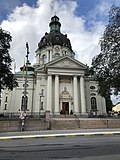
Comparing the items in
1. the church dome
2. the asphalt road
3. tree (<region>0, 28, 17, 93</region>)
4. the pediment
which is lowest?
the asphalt road

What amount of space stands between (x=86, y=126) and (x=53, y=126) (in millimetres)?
4764

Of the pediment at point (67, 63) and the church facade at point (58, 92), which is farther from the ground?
the pediment at point (67, 63)

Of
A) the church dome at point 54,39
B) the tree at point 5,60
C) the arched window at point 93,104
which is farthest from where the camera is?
the church dome at point 54,39

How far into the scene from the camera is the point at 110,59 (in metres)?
32.2

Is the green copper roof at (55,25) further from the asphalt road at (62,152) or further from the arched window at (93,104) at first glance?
the asphalt road at (62,152)

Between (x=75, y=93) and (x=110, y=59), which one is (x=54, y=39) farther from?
(x=110, y=59)

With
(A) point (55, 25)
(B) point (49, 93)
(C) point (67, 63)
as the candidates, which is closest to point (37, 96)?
(B) point (49, 93)

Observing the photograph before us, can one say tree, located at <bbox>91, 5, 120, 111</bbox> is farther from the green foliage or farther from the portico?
the portico

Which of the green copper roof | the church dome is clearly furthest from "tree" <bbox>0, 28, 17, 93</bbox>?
the green copper roof

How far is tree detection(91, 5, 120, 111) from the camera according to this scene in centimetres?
3136

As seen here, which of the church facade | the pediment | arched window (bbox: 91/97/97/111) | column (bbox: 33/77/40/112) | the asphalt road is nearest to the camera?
the asphalt road

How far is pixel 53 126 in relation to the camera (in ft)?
87.5

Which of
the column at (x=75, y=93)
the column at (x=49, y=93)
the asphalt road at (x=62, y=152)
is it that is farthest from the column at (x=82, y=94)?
the asphalt road at (x=62, y=152)

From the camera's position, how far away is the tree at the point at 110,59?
3136 cm
